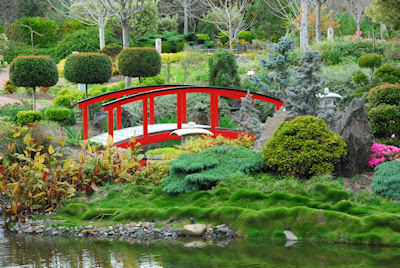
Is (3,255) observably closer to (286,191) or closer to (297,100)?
(286,191)

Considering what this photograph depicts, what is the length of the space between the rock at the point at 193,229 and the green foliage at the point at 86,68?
9691 millimetres

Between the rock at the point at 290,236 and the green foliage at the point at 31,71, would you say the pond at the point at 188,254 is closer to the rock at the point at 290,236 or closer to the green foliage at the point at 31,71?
the rock at the point at 290,236

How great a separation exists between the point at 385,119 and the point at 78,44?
842 inches

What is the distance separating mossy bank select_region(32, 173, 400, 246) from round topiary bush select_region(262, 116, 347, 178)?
0.23 metres

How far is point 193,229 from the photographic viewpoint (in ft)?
27.1

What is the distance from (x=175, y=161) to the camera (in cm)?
980

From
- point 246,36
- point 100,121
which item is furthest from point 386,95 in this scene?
point 246,36

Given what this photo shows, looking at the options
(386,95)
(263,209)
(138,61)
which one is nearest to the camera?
(263,209)

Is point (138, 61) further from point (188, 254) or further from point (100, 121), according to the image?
point (188, 254)

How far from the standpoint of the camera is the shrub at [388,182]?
8.68 m

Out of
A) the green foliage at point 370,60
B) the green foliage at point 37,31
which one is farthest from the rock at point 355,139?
the green foliage at point 37,31

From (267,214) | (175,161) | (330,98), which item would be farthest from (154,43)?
(267,214)

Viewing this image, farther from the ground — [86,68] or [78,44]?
[78,44]

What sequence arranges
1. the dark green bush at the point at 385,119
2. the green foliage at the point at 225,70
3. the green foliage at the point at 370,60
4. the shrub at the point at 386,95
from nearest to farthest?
the dark green bush at the point at 385,119 → the shrub at the point at 386,95 → the green foliage at the point at 370,60 → the green foliage at the point at 225,70
